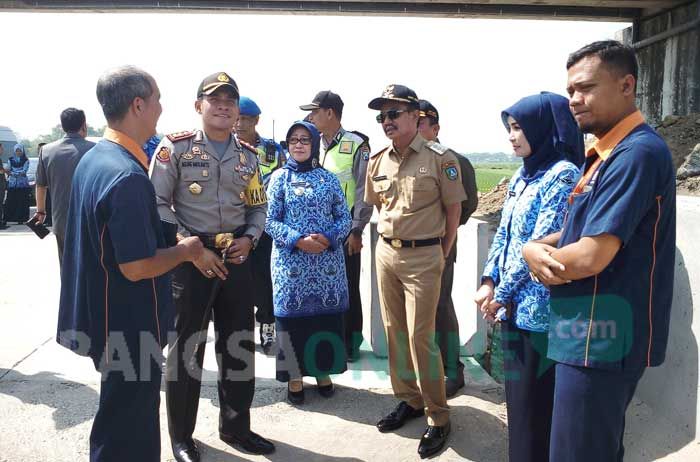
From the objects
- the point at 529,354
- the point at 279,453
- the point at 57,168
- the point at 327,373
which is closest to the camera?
the point at 529,354

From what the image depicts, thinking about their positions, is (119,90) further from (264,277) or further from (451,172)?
(264,277)

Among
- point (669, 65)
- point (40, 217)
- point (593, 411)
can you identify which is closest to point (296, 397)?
point (593, 411)

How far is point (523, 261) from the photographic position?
2.44 metres

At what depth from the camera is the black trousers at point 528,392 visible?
2.39 meters

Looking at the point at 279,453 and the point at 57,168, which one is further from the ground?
the point at 57,168

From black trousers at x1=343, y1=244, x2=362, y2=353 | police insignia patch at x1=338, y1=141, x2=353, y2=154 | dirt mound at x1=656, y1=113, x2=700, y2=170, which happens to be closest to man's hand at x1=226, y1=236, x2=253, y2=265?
black trousers at x1=343, y1=244, x2=362, y2=353

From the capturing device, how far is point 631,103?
1.91m

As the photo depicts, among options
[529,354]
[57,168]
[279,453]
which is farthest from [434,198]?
[57,168]

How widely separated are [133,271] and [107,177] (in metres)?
0.37

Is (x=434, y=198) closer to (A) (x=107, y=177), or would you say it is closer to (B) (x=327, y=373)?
(B) (x=327, y=373)

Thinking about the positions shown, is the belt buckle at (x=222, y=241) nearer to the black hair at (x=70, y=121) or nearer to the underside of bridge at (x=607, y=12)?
the black hair at (x=70, y=121)

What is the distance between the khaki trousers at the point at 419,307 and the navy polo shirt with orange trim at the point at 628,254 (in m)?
1.40

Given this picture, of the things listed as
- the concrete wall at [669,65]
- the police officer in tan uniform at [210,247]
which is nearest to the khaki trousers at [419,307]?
the police officer in tan uniform at [210,247]

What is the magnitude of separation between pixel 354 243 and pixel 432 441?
→ 1.74 m
